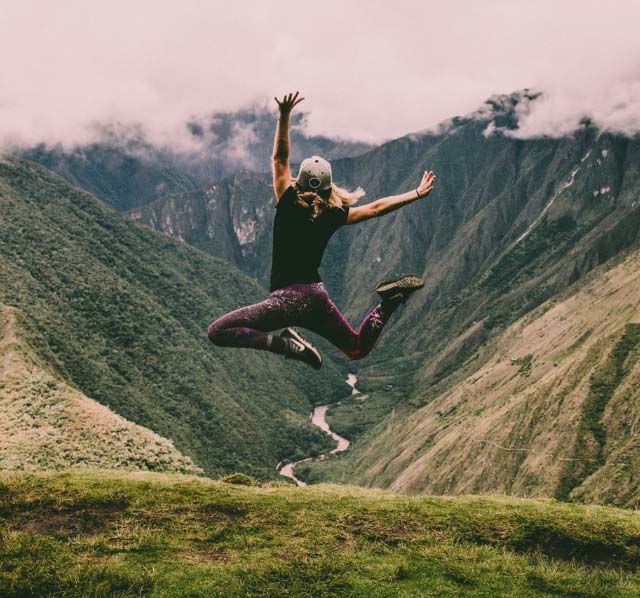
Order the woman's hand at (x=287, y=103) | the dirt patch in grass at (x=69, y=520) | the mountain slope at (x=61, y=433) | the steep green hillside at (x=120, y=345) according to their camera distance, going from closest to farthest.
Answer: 1. the woman's hand at (x=287, y=103)
2. the dirt patch in grass at (x=69, y=520)
3. the mountain slope at (x=61, y=433)
4. the steep green hillside at (x=120, y=345)

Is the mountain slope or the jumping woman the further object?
the mountain slope

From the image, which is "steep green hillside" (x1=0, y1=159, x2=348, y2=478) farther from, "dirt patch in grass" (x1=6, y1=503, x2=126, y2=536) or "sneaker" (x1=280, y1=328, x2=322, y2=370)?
"sneaker" (x1=280, y1=328, x2=322, y2=370)

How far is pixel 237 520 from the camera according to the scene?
460 inches

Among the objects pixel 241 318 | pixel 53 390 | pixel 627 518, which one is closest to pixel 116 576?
pixel 241 318

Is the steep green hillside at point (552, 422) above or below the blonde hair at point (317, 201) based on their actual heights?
below

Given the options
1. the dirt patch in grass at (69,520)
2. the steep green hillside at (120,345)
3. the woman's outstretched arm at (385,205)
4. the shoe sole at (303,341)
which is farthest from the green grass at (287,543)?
the steep green hillside at (120,345)

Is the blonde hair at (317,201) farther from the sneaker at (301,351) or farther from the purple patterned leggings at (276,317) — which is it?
the sneaker at (301,351)

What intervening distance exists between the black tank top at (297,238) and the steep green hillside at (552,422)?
7201 centimetres

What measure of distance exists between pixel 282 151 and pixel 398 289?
2537 millimetres

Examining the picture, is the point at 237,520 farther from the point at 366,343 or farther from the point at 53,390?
the point at 53,390

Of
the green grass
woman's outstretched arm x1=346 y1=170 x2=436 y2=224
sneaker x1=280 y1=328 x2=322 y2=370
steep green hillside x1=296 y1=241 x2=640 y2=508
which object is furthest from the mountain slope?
steep green hillside x1=296 y1=241 x2=640 y2=508

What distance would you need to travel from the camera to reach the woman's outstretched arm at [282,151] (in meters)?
8.14

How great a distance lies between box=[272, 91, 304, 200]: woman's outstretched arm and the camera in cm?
814

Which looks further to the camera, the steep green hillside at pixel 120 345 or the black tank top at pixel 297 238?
the steep green hillside at pixel 120 345
